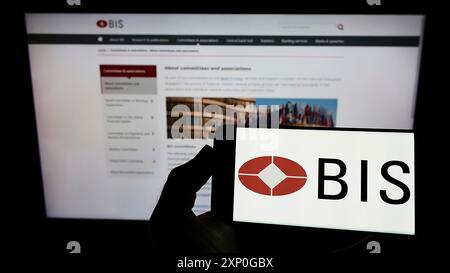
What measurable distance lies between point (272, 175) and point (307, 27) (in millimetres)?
247

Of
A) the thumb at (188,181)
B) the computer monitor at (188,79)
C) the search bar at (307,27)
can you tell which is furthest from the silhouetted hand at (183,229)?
the search bar at (307,27)

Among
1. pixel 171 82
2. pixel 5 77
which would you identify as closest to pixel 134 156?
pixel 171 82

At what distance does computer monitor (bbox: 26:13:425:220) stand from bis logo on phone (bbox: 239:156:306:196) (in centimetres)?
14

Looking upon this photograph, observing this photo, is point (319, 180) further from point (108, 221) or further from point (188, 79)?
point (108, 221)

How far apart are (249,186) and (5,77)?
0.45 m

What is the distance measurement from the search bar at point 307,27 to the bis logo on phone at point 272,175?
8.5 inches

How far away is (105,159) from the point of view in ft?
1.94

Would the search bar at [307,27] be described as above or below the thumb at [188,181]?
above

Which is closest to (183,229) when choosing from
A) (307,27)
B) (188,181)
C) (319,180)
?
(188,181)

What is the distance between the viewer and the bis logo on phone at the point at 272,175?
0.44 metres

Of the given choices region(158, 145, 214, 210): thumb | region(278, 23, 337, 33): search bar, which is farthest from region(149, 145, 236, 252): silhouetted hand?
region(278, 23, 337, 33): search bar

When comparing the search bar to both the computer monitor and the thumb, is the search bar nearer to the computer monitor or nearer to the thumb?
the computer monitor

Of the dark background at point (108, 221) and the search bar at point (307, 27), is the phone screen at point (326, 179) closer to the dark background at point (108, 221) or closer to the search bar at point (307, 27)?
the dark background at point (108, 221)
